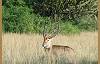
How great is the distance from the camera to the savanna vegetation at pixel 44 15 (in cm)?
423

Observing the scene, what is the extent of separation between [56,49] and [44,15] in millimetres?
376

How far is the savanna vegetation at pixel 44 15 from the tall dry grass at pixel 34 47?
66 mm

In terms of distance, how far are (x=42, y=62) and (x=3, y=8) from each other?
2.28 ft

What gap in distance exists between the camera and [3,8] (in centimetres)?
428

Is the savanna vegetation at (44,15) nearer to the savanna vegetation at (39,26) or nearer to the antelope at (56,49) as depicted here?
the savanna vegetation at (39,26)

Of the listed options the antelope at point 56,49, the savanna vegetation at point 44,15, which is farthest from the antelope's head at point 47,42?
the savanna vegetation at point 44,15

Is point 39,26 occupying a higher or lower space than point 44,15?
lower

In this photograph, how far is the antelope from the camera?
420cm

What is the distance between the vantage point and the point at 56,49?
424cm

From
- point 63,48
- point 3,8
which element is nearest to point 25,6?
point 3,8

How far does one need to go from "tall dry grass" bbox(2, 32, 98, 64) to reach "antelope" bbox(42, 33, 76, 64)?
4cm

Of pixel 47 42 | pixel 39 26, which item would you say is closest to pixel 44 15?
pixel 39 26

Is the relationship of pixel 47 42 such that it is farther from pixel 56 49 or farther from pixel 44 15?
pixel 44 15

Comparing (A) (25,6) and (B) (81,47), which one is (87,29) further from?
(A) (25,6)
